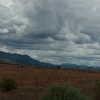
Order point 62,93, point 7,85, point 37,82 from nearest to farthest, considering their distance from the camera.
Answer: point 62,93 → point 7,85 → point 37,82

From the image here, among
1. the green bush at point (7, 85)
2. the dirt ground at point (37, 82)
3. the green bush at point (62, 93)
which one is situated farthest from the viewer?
the green bush at point (7, 85)

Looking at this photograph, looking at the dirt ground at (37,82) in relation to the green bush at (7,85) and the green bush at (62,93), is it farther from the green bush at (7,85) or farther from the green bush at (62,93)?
the green bush at (62,93)

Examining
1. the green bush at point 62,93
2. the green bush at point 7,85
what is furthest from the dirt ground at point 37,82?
the green bush at point 62,93

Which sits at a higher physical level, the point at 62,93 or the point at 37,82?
the point at 62,93

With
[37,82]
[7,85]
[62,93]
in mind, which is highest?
[62,93]

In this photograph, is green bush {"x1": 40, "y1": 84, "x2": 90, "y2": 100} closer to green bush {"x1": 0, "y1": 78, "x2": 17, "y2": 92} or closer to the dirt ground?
the dirt ground

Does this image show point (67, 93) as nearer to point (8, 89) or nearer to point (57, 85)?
point (57, 85)

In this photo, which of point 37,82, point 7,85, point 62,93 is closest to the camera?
point 62,93

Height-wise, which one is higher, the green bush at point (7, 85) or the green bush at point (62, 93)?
the green bush at point (62, 93)

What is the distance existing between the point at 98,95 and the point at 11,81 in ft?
53.1

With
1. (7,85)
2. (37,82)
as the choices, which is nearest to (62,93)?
(7,85)

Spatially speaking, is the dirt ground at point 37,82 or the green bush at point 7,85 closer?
the dirt ground at point 37,82

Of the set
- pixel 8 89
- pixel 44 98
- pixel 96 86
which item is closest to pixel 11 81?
pixel 8 89

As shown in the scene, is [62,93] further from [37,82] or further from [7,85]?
[37,82]
